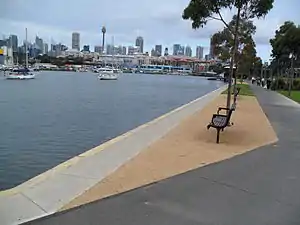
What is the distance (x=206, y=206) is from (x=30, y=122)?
Result: 1334 centimetres

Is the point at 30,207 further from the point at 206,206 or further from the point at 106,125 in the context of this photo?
the point at 106,125

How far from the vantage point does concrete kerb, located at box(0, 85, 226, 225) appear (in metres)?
5.27

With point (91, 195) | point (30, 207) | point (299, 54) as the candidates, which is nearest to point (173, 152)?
point (91, 195)

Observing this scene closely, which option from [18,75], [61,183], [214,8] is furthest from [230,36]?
[18,75]

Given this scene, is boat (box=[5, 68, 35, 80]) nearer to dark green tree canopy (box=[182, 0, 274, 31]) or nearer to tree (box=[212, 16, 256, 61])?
tree (box=[212, 16, 256, 61])

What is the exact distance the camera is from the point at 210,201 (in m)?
5.80

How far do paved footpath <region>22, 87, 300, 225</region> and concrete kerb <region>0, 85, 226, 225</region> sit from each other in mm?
365

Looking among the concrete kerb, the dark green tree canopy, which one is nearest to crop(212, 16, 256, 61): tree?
the dark green tree canopy

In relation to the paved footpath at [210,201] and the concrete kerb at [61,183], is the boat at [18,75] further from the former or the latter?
the paved footpath at [210,201]

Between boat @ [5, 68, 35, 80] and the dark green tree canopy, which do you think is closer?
the dark green tree canopy

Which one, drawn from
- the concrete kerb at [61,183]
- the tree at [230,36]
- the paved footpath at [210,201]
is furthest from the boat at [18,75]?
the paved footpath at [210,201]

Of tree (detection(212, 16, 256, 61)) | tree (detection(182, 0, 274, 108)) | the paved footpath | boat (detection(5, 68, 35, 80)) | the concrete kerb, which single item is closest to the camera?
the paved footpath

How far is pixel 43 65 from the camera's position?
178 metres

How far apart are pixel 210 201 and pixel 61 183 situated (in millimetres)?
2208
